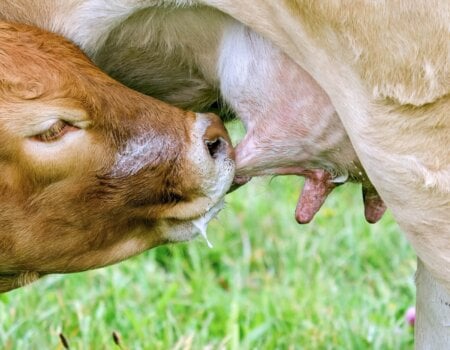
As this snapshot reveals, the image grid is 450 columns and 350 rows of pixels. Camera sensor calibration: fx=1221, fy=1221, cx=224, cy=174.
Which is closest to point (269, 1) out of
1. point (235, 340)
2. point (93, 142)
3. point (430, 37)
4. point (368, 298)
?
point (430, 37)

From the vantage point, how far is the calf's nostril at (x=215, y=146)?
3.40 metres

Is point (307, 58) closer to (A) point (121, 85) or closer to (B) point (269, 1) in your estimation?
(B) point (269, 1)

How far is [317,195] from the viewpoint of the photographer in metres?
3.48

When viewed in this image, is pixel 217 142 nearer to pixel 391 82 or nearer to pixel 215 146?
pixel 215 146

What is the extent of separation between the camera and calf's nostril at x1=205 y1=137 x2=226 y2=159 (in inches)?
134

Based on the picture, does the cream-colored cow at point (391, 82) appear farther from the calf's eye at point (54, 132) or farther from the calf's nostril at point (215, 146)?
the calf's eye at point (54, 132)

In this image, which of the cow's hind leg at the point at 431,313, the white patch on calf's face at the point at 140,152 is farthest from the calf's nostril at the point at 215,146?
the cow's hind leg at the point at 431,313

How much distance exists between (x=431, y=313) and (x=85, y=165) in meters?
1.14

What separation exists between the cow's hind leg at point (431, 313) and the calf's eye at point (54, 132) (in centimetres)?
111

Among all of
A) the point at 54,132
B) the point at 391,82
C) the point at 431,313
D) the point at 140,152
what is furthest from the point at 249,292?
the point at 391,82

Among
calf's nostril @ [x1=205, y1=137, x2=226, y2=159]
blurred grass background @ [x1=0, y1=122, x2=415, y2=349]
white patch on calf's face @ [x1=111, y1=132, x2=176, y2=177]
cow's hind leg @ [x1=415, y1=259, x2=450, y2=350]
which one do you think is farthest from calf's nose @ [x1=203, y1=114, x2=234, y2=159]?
cow's hind leg @ [x1=415, y1=259, x2=450, y2=350]

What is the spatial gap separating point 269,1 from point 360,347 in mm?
1738

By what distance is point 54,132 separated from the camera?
3.18 metres

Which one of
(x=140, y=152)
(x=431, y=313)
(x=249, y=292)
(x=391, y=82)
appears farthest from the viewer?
(x=249, y=292)
